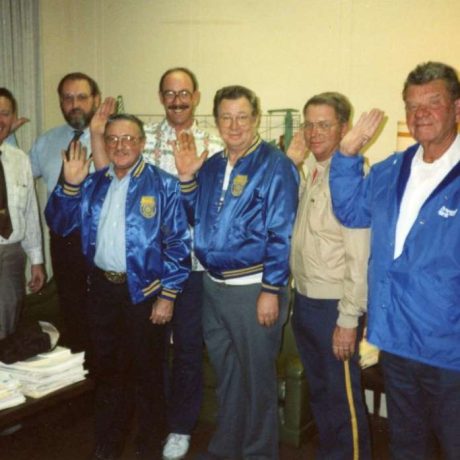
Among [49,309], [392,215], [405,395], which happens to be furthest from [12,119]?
[405,395]

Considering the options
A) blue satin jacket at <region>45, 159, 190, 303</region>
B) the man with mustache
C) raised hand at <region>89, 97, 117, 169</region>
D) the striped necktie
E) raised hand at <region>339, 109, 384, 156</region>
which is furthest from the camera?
the man with mustache

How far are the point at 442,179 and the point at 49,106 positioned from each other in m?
3.30

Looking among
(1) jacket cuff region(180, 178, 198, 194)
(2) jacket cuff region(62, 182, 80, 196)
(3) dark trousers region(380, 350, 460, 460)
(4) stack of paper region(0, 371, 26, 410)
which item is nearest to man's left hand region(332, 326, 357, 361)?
(3) dark trousers region(380, 350, 460, 460)

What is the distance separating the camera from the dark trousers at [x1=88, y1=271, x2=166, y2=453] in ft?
7.63

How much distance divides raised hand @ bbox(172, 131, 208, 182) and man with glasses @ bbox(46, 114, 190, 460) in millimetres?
57

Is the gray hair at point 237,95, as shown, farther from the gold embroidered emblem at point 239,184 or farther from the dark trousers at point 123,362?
the dark trousers at point 123,362

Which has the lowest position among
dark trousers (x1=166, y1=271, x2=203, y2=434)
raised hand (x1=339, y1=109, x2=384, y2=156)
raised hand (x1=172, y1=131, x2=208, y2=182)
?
dark trousers (x1=166, y1=271, x2=203, y2=434)

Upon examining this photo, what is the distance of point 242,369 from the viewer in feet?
7.53

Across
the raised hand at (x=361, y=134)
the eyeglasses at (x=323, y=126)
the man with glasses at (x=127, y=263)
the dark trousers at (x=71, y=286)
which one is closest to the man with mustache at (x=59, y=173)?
the dark trousers at (x=71, y=286)

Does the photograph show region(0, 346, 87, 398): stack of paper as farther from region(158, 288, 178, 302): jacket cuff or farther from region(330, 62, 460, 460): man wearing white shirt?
region(330, 62, 460, 460): man wearing white shirt

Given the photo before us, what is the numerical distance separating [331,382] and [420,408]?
44 centimetres

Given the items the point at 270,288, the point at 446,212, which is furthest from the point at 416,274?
the point at 270,288

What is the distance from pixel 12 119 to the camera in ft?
9.63

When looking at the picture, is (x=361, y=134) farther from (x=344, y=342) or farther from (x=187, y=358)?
(x=187, y=358)
